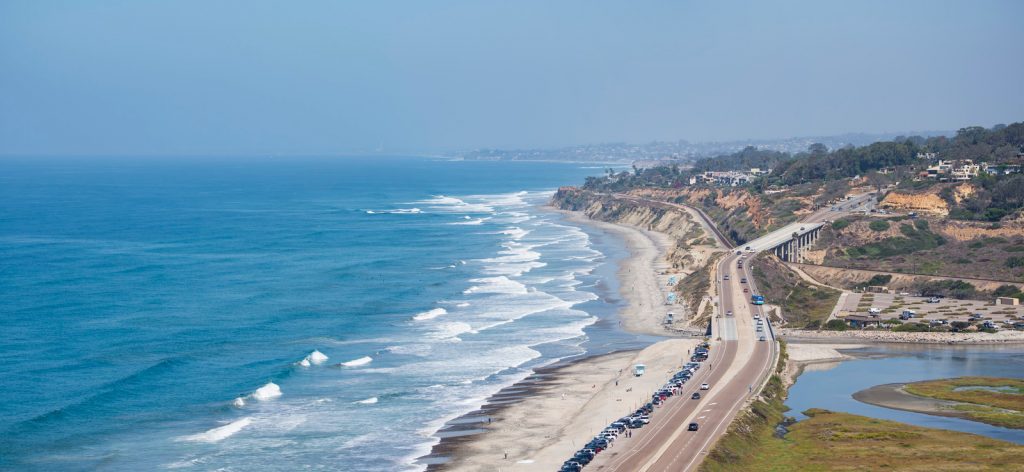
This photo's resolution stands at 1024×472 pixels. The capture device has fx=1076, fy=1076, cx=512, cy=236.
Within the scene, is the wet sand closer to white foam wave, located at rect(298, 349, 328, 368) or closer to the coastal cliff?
the coastal cliff

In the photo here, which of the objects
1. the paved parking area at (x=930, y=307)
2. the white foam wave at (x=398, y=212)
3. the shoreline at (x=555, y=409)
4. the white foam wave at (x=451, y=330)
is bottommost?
the shoreline at (x=555, y=409)

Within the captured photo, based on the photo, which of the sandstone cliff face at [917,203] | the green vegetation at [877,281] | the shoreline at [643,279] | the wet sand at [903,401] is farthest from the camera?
the sandstone cliff face at [917,203]

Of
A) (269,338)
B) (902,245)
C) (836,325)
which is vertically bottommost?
(269,338)

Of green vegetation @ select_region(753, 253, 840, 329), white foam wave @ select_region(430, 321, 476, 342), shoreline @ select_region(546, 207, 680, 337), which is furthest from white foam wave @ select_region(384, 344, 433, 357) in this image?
green vegetation @ select_region(753, 253, 840, 329)

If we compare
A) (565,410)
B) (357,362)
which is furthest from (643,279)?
(565,410)

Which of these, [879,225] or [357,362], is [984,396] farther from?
[879,225]

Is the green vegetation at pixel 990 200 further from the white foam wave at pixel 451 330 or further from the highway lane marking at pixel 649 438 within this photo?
the highway lane marking at pixel 649 438

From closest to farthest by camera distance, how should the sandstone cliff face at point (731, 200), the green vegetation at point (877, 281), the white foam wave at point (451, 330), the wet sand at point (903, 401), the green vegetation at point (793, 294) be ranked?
the wet sand at point (903, 401), the white foam wave at point (451, 330), the green vegetation at point (793, 294), the green vegetation at point (877, 281), the sandstone cliff face at point (731, 200)

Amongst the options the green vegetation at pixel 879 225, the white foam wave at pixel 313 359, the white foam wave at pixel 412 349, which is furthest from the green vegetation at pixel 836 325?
the white foam wave at pixel 313 359
